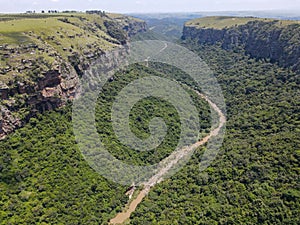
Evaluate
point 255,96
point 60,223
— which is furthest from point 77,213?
point 255,96

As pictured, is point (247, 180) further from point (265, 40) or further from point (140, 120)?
A: point (265, 40)

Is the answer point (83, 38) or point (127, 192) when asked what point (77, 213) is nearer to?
point (127, 192)

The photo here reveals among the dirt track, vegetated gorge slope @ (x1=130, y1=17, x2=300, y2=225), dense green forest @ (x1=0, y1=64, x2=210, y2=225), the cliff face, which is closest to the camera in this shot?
vegetated gorge slope @ (x1=130, y1=17, x2=300, y2=225)

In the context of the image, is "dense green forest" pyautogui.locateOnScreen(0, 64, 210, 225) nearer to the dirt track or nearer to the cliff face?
the dirt track

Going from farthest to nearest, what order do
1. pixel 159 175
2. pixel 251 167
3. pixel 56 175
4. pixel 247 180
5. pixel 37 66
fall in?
pixel 37 66 < pixel 159 175 < pixel 56 175 < pixel 251 167 < pixel 247 180

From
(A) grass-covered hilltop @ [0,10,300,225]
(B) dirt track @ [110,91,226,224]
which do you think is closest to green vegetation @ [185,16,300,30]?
(A) grass-covered hilltop @ [0,10,300,225]

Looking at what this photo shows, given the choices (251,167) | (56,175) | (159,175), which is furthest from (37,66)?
(251,167)
